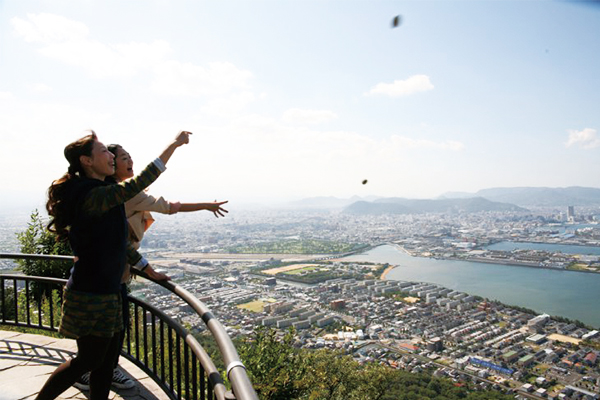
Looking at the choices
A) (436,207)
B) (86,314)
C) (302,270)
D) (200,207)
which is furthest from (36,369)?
(436,207)

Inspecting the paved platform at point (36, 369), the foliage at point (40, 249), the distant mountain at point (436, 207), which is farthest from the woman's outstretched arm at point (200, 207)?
the distant mountain at point (436, 207)

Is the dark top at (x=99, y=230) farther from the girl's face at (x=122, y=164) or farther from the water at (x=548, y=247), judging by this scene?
the water at (x=548, y=247)

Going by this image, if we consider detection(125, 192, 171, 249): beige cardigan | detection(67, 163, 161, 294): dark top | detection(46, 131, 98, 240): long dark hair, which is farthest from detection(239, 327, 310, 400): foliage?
detection(46, 131, 98, 240): long dark hair

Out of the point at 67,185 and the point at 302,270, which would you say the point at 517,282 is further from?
the point at 67,185

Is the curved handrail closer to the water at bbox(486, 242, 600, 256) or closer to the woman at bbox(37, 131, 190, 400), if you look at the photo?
the woman at bbox(37, 131, 190, 400)

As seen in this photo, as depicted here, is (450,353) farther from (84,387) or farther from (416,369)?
(84,387)

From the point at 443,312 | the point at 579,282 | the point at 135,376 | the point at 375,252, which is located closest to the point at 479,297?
the point at 443,312
